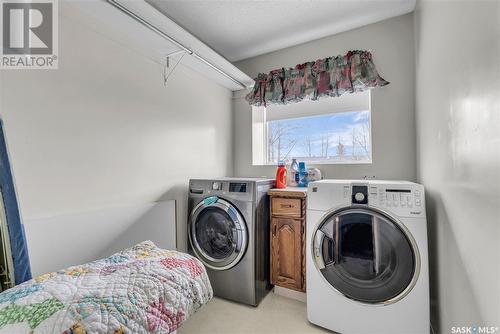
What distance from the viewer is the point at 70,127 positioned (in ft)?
4.70

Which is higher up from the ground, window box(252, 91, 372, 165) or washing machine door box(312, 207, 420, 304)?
window box(252, 91, 372, 165)

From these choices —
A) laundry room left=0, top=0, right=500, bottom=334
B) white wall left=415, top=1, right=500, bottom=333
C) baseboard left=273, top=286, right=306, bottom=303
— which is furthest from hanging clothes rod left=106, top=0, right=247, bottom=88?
baseboard left=273, top=286, right=306, bottom=303

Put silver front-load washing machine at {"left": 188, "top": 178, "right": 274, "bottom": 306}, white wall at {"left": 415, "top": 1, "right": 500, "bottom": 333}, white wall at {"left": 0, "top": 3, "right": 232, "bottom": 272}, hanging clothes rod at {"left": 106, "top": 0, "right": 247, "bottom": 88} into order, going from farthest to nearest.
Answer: silver front-load washing machine at {"left": 188, "top": 178, "right": 274, "bottom": 306}, hanging clothes rod at {"left": 106, "top": 0, "right": 247, "bottom": 88}, white wall at {"left": 0, "top": 3, "right": 232, "bottom": 272}, white wall at {"left": 415, "top": 1, "right": 500, "bottom": 333}

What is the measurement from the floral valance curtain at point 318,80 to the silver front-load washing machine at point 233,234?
1.05 meters

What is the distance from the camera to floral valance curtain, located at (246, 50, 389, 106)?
2.10 metres

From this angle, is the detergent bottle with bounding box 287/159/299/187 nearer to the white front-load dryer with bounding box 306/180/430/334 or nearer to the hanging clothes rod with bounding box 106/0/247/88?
the white front-load dryer with bounding box 306/180/430/334

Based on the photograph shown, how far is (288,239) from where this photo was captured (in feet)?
6.41

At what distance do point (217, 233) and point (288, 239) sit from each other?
65cm

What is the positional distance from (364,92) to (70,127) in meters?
2.57

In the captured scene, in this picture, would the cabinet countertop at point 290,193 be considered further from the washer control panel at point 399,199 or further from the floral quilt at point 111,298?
the floral quilt at point 111,298

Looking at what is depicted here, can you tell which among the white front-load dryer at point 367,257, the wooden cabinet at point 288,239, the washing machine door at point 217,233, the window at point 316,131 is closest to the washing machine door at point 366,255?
the white front-load dryer at point 367,257

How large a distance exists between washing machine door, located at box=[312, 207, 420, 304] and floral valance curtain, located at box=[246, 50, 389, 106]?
1.29m

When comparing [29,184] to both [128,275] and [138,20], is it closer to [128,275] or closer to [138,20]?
[128,275]

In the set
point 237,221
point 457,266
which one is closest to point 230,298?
point 237,221
